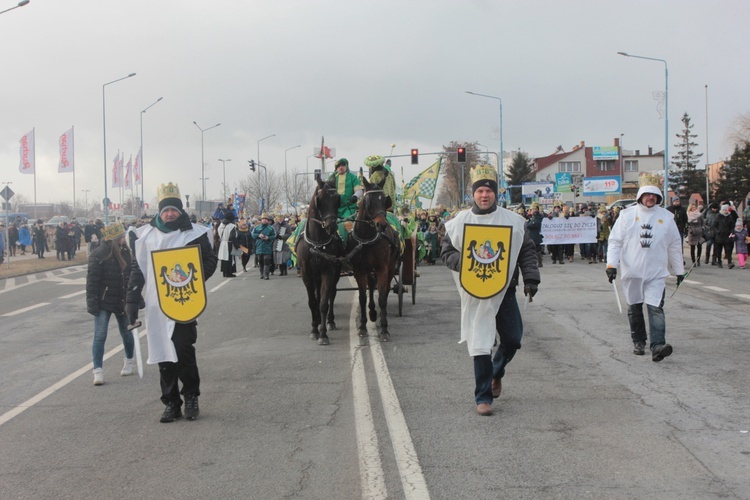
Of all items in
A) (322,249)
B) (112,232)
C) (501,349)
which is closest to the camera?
(501,349)

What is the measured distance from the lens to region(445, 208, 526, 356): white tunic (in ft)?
20.1

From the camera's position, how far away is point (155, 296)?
20.4ft

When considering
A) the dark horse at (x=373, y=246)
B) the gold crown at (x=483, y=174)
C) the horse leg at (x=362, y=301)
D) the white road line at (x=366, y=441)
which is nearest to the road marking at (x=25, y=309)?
the horse leg at (x=362, y=301)

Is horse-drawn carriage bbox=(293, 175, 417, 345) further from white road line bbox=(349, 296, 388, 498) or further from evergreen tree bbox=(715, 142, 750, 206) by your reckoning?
evergreen tree bbox=(715, 142, 750, 206)

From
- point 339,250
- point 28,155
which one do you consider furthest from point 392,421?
point 28,155

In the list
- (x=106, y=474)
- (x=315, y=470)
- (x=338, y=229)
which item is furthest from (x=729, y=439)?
(x=338, y=229)

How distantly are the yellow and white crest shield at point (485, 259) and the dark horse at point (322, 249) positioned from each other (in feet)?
12.8

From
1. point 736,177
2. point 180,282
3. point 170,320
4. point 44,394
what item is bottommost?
point 44,394

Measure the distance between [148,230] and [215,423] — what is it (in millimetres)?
1731

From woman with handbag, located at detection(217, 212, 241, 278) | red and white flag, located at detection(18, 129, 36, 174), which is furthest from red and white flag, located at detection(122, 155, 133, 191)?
woman with handbag, located at detection(217, 212, 241, 278)

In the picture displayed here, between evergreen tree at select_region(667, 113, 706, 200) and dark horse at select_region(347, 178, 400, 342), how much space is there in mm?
65663

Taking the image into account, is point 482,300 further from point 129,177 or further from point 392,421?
point 129,177

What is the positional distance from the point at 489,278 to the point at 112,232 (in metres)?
4.38

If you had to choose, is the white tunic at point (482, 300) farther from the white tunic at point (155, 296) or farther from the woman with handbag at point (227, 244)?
the woman with handbag at point (227, 244)
